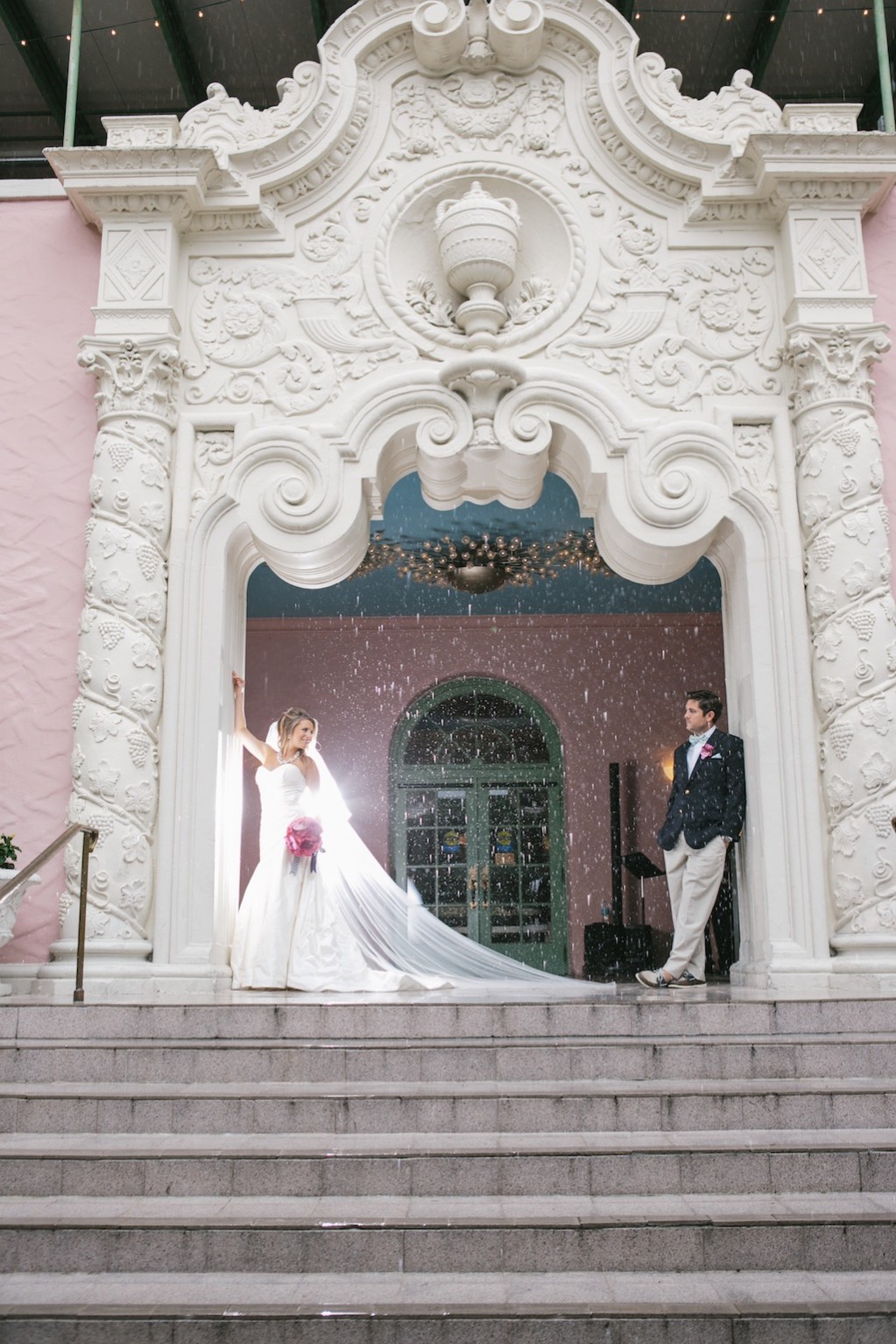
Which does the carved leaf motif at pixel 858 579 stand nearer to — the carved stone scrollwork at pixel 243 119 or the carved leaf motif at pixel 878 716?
the carved leaf motif at pixel 878 716

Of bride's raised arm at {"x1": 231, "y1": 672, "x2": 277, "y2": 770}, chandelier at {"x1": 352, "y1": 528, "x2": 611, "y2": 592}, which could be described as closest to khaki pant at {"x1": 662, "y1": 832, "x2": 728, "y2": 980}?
bride's raised arm at {"x1": 231, "y1": 672, "x2": 277, "y2": 770}

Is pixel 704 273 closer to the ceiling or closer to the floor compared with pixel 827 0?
closer to the floor

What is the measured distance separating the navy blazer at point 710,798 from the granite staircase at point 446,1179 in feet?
6.30

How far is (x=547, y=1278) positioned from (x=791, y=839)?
394cm

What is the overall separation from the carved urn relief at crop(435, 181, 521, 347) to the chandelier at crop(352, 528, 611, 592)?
4.01m

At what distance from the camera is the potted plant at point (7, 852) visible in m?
6.58

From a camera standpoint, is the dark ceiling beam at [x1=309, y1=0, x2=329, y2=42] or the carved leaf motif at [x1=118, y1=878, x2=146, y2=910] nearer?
the carved leaf motif at [x1=118, y1=878, x2=146, y2=910]

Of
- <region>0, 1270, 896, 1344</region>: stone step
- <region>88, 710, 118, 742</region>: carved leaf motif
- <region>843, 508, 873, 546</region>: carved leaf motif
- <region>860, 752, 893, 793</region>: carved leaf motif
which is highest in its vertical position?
<region>843, 508, 873, 546</region>: carved leaf motif

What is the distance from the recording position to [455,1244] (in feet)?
11.9

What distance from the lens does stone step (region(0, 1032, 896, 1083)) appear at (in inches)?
190

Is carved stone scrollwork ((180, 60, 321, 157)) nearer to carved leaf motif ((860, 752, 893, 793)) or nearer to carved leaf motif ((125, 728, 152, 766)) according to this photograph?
carved leaf motif ((125, 728, 152, 766))

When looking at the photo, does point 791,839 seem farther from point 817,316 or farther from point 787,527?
point 817,316

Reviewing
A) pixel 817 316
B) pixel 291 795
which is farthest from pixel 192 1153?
pixel 817 316

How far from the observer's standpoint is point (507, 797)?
45.6ft
